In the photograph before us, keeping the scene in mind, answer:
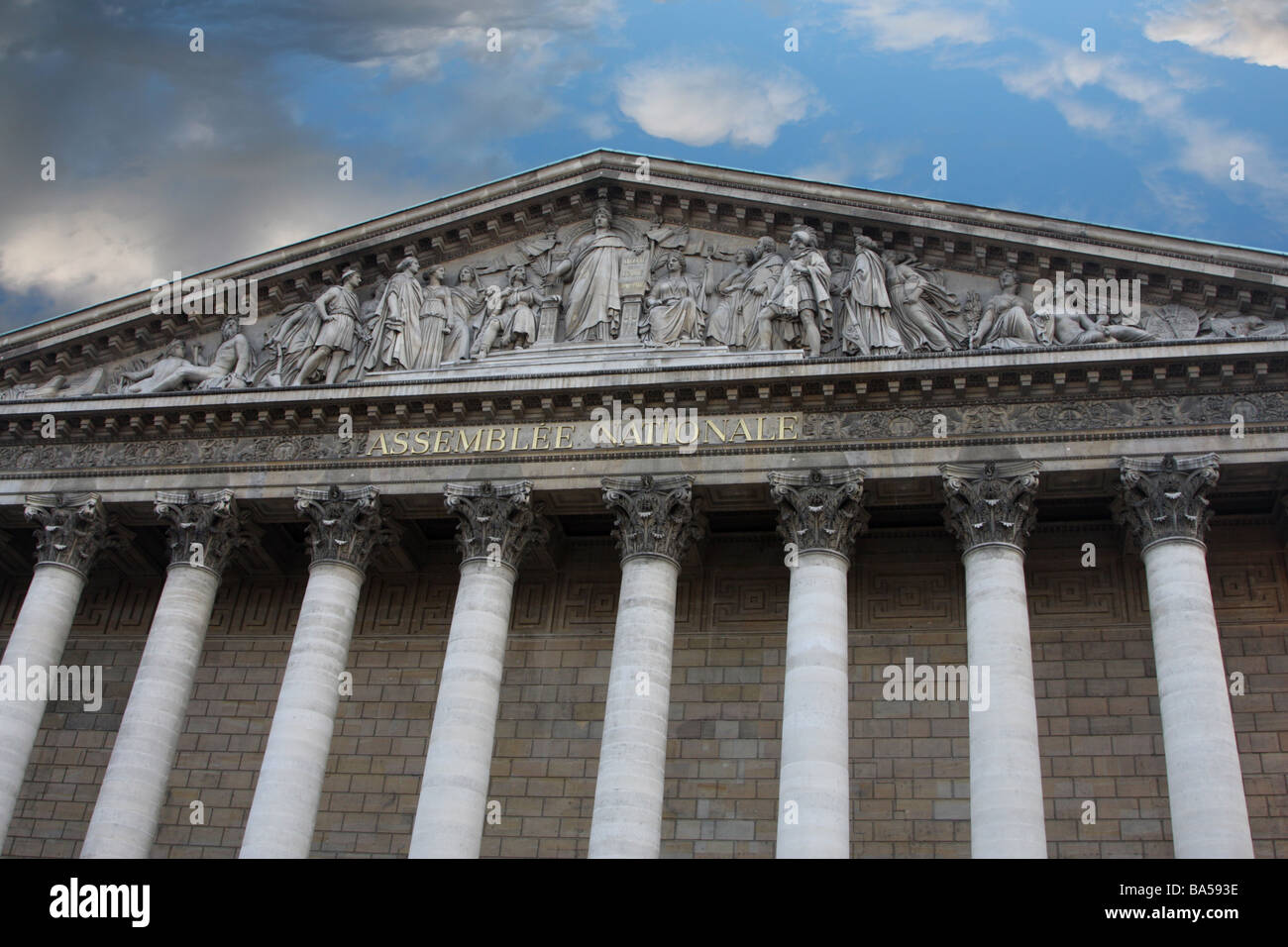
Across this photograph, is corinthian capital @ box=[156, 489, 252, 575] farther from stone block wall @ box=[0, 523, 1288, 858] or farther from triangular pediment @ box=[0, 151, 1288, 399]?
stone block wall @ box=[0, 523, 1288, 858]

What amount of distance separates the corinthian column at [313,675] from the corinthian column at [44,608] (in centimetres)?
340

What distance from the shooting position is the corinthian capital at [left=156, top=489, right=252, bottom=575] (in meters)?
21.2

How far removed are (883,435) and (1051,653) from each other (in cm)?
415

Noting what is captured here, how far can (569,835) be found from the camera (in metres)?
20.8

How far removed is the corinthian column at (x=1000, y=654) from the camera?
1681cm

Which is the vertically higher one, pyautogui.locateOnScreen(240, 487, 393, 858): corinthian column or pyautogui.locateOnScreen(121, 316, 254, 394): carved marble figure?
pyautogui.locateOnScreen(121, 316, 254, 394): carved marble figure

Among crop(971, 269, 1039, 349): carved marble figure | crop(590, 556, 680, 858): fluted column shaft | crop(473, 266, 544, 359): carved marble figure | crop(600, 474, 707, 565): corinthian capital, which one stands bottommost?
crop(590, 556, 680, 858): fluted column shaft

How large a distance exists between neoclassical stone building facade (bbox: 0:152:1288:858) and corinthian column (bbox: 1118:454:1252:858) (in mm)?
54

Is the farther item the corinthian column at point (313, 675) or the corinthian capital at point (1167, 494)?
the corinthian column at point (313, 675)

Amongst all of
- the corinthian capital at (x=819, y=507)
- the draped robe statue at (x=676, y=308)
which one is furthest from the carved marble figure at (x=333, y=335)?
the corinthian capital at (x=819, y=507)

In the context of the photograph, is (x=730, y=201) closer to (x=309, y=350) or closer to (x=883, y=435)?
(x=883, y=435)

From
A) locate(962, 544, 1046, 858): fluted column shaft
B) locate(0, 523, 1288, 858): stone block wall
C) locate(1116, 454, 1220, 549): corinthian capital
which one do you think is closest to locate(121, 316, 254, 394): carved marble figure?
locate(0, 523, 1288, 858): stone block wall

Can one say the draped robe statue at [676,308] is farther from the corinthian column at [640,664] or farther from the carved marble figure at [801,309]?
the corinthian column at [640,664]

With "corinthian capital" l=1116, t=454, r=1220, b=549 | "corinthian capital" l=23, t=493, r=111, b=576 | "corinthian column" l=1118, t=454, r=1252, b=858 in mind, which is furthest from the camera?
"corinthian capital" l=23, t=493, r=111, b=576
